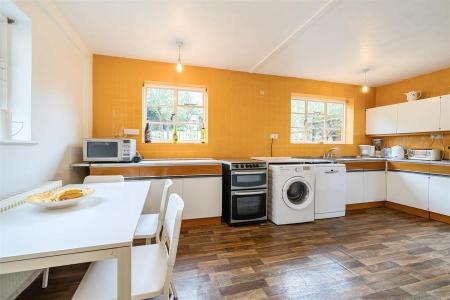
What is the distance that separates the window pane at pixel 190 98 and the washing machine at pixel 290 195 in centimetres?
171

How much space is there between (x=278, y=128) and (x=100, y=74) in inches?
124

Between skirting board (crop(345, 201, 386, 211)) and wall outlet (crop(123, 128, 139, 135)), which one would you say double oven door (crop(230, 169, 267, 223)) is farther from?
skirting board (crop(345, 201, 386, 211))

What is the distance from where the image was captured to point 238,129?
378cm

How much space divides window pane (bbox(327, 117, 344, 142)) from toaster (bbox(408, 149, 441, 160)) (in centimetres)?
122

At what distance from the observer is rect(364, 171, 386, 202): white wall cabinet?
3.77 metres

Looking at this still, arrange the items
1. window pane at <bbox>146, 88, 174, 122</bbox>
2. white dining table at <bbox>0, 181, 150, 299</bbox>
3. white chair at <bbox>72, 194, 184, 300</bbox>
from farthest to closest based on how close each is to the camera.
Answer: window pane at <bbox>146, 88, 174, 122</bbox>
white chair at <bbox>72, 194, 184, 300</bbox>
white dining table at <bbox>0, 181, 150, 299</bbox>

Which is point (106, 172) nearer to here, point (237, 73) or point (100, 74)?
point (100, 74)

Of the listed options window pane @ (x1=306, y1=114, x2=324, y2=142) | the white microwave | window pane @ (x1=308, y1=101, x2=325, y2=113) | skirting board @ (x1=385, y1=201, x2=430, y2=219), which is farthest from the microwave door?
skirting board @ (x1=385, y1=201, x2=430, y2=219)

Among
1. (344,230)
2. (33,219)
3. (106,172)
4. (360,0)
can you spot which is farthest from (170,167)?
(360,0)

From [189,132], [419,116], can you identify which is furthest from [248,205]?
[419,116]

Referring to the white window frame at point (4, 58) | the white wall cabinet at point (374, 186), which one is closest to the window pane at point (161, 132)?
the white window frame at point (4, 58)

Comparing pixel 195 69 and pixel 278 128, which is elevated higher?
pixel 195 69

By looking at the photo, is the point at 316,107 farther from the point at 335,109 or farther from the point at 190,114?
the point at 190,114

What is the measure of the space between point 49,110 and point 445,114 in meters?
5.35
